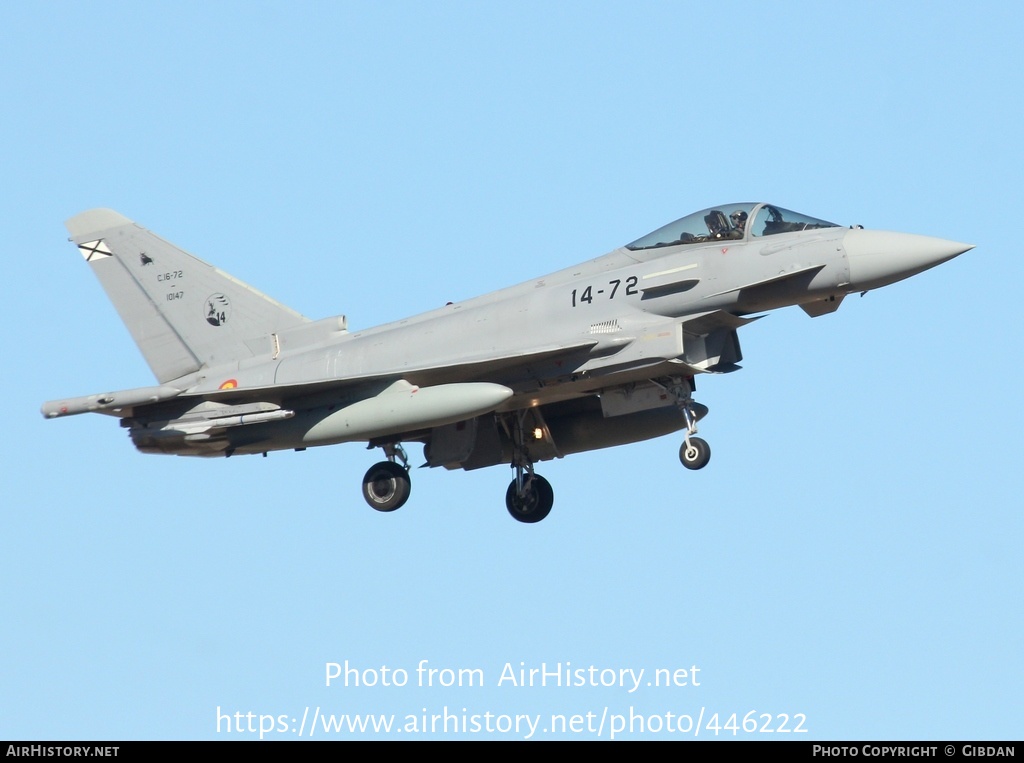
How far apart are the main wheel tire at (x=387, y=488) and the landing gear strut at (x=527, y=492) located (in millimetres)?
1656

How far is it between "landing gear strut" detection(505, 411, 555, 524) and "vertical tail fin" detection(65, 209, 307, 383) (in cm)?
360

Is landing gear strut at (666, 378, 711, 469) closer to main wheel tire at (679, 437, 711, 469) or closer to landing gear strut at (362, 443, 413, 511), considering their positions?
main wheel tire at (679, 437, 711, 469)

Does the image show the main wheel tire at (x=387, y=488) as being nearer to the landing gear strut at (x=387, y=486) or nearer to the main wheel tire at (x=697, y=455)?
the landing gear strut at (x=387, y=486)

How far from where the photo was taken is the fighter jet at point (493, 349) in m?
18.4

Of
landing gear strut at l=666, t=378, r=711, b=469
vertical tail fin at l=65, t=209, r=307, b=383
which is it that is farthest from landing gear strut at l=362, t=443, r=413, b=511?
landing gear strut at l=666, t=378, r=711, b=469

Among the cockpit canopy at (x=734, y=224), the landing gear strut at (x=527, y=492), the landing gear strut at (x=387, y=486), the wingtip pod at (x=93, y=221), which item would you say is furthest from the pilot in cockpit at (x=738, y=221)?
the wingtip pod at (x=93, y=221)

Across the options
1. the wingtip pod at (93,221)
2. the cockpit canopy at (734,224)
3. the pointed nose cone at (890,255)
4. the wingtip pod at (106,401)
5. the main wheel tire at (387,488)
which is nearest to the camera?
the pointed nose cone at (890,255)

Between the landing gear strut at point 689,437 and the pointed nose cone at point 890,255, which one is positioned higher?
the pointed nose cone at point 890,255

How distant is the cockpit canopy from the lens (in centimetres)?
1858

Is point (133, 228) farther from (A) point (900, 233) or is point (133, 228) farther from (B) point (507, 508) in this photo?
(A) point (900, 233)

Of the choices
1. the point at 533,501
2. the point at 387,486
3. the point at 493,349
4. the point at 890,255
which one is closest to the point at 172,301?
the point at 387,486

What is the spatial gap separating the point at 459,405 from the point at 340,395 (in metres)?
2.16
